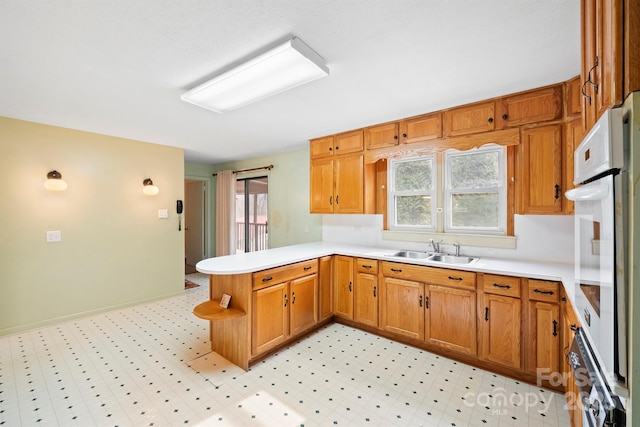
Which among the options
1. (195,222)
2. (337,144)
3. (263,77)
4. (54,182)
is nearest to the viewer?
(263,77)

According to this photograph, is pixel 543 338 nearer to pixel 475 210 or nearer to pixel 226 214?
pixel 475 210

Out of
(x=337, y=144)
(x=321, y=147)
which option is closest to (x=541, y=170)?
(x=337, y=144)

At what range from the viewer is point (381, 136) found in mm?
3266

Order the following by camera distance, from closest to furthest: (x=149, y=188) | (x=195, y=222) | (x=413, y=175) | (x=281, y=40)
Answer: (x=281, y=40)
(x=413, y=175)
(x=149, y=188)
(x=195, y=222)

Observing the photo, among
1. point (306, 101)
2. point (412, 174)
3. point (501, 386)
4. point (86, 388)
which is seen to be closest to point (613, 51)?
point (306, 101)

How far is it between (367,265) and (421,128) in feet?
5.31

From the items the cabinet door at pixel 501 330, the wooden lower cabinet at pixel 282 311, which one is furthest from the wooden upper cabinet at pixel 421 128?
the wooden lower cabinet at pixel 282 311

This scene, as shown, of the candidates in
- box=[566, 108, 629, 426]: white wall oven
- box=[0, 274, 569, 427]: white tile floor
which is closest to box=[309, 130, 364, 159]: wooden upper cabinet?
box=[0, 274, 569, 427]: white tile floor

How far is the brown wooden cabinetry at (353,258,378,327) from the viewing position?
3047 mm

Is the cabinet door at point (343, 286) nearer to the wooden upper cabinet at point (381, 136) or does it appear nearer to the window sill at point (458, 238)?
the window sill at point (458, 238)

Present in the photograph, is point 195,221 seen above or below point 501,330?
above

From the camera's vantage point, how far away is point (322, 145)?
3803mm

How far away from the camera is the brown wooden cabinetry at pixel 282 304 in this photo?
250 centimetres

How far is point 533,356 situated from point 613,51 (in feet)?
7.42
